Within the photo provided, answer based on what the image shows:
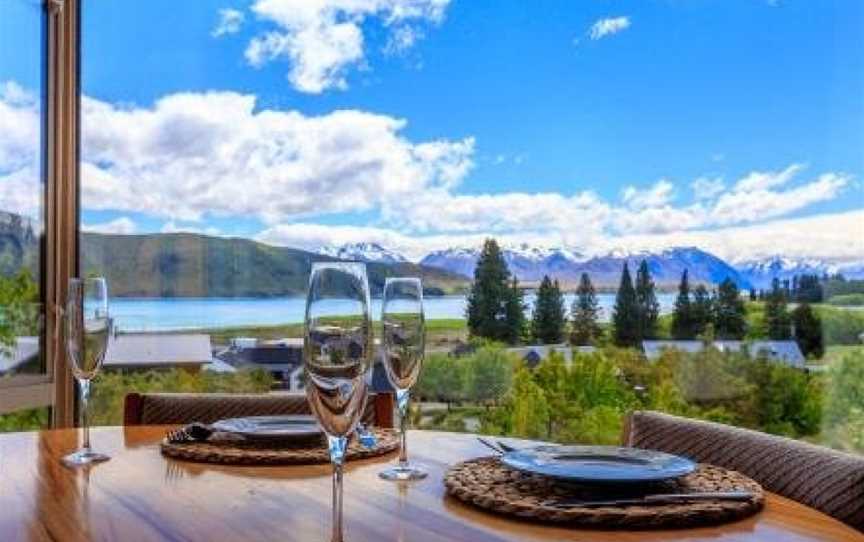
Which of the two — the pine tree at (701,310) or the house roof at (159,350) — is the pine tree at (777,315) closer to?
the pine tree at (701,310)

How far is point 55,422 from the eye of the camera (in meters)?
3.23

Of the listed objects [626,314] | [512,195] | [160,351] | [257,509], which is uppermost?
[512,195]

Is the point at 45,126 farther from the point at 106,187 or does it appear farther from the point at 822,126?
the point at 822,126

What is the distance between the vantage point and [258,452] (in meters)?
1.30

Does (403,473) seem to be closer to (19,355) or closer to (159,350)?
(19,355)

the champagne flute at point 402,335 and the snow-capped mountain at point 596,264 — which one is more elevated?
the snow-capped mountain at point 596,264

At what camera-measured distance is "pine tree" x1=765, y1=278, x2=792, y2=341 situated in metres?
2.86

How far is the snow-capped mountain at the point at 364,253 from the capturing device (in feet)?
11.0

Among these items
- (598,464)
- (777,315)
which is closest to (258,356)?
(777,315)

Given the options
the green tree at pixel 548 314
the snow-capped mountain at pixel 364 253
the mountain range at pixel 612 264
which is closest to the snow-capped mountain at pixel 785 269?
the mountain range at pixel 612 264

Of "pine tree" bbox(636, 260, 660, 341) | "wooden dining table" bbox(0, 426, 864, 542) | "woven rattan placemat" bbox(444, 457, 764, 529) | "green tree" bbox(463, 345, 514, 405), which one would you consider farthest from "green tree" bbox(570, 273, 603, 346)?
"woven rattan placemat" bbox(444, 457, 764, 529)

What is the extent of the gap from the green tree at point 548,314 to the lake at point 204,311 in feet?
0.14

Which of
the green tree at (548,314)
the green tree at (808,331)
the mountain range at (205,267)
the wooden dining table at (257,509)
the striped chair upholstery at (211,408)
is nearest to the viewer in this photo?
the wooden dining table at (257,509)

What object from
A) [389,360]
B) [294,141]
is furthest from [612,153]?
[389,360]
